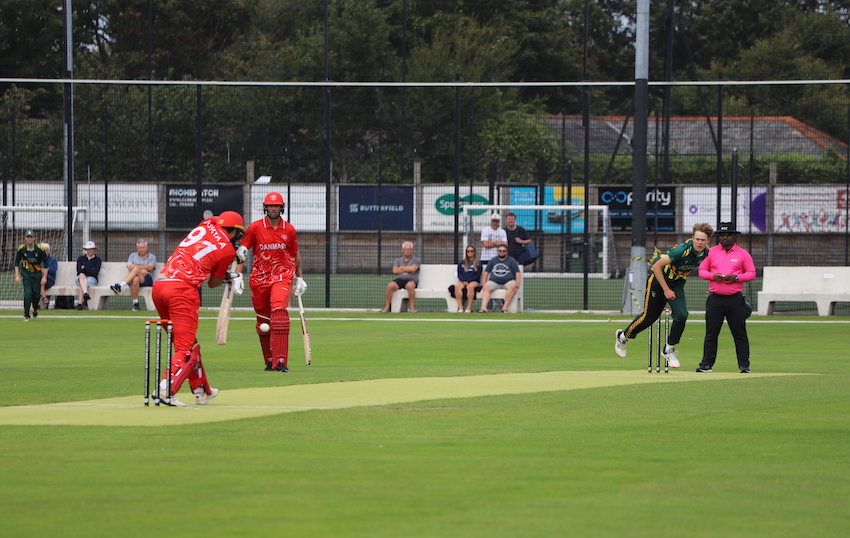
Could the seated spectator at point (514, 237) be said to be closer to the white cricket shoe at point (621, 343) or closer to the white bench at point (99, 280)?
the white bench at point (99, 280)

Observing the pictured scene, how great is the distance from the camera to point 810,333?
19125mm

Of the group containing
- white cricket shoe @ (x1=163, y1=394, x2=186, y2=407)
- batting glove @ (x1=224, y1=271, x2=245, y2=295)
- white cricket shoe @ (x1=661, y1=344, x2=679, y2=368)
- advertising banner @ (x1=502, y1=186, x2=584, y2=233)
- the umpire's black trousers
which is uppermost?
advertising banner @ (x1=502, y1=186, x2=584, y2=233)

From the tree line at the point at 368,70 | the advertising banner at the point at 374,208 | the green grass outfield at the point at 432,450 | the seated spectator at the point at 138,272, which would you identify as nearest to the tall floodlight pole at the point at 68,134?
the tree line at the point at 368,70

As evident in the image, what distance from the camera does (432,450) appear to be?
7.74 metres

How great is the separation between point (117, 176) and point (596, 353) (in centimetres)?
2259

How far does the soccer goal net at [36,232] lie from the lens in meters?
25.8

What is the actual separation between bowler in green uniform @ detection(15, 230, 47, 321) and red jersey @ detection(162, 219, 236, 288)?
40.4 feet

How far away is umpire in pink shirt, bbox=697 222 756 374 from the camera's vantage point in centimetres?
1328

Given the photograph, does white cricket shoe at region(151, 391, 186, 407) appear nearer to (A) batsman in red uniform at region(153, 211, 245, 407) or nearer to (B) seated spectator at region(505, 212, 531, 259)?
(A) batsman in red uniform at region(153, 211, 245, 407)

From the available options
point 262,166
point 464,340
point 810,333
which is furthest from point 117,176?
point 810,333

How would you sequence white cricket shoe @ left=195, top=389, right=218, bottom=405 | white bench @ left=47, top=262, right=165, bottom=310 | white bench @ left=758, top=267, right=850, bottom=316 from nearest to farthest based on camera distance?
1. white cricket shoe @ left=195, top=389, right=218, bottom=405
2. white bench @ left=758, top=267, right=850, bottom=316
3. white bench @ left=47, top=262, right=165, bottom=310

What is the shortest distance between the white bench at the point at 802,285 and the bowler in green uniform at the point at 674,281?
35.3 feet

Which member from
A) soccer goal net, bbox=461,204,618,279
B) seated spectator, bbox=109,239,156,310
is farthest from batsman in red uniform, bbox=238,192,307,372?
soccer goal net, bbox=461,204,618,279

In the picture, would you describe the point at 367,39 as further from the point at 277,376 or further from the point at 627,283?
the point at 277,376
